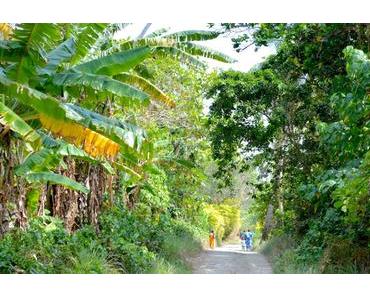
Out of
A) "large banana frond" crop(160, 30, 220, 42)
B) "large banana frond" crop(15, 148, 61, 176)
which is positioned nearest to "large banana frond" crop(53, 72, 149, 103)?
"large banana frond" crop(15, 148, 61, 176)

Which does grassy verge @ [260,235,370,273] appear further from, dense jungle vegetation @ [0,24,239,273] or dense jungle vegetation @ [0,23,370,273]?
dense jungle vegetation @ [0,24,239,273]

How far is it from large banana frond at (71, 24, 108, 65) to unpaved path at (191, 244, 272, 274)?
8.13ft

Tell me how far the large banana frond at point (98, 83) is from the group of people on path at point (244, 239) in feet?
10.6

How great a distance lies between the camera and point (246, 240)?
25.9 ft

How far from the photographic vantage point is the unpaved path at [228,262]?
566 cm

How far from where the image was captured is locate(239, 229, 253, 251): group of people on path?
300 inches

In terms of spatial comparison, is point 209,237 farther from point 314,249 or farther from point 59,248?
point 59,248

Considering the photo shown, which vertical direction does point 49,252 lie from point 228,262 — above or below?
above

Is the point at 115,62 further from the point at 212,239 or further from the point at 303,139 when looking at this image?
the point at 303,139

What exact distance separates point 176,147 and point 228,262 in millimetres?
2676

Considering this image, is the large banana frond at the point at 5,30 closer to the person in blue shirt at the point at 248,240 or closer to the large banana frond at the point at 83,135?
the large banana frond at the point at 83,135

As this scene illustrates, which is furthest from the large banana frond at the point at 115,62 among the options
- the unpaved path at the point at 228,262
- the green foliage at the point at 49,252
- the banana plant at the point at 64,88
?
the unpaved path at the point at 228,262

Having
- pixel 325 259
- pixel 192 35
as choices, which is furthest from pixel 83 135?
pixel 325 259
